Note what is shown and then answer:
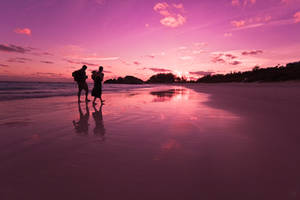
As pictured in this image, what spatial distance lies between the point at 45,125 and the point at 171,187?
3.74m

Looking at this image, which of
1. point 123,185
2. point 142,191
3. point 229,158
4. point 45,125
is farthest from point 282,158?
point 45,125

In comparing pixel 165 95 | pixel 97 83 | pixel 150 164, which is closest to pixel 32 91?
pixel 97 83

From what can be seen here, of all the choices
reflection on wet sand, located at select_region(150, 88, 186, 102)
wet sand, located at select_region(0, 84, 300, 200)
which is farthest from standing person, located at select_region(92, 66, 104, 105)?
wet sand, located at select_region(0, 84, 300, 200)

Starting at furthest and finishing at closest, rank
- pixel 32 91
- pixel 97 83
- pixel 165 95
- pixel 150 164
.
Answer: pixel 32 91 < pixel 165 95 < pixel 97 83 < pixel 150 164

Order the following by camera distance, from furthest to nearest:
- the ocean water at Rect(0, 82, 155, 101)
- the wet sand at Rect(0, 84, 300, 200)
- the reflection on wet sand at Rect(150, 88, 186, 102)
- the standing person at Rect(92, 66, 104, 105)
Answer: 1. the ocean water at Rect(0, 82, 155, 101)
2. the reflection on wet sand at Rect(150, 88, 186, 102)
3. the standing person at Rect(92, 66, 104, 105)
4. the wet sand at Rect(0, 84, 300, 200)

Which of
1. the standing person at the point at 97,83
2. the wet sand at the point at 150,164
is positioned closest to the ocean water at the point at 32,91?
the standing person at the point at 97,83

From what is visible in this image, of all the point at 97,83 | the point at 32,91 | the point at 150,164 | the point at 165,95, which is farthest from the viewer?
the point at 32,91

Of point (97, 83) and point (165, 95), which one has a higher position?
point (97, 83)

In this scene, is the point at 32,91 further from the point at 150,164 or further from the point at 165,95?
the point at 150,164

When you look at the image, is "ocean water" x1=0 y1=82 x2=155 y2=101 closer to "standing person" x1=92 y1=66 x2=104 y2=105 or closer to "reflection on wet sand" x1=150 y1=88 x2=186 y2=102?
"standing person" x1=92 y1=66 x2=104 y2=105

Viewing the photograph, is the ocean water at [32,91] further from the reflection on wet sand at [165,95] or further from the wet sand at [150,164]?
the wet sand at [150,164]

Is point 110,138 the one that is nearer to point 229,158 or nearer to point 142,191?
point 142,191

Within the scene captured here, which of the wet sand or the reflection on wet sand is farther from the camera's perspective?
the reflection on wet sand

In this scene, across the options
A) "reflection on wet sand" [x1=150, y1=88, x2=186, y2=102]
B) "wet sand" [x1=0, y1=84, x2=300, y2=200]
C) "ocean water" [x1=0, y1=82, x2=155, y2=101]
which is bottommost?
"wet sand" [x1=0, y1=84, x2=300, y2=200]
